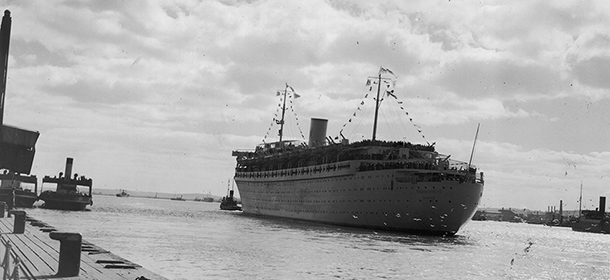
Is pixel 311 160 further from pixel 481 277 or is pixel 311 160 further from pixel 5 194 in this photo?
pixel 481 277

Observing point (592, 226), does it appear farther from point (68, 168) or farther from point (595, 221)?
point (68, 168)

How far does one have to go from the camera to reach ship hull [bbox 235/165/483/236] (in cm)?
5756

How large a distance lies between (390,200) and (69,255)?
48305 millimetres

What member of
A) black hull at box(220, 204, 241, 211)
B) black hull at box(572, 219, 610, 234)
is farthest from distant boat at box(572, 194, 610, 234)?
black hull at box(220, 204, 241, 211)

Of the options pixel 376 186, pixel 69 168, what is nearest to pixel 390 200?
pixel 376 186

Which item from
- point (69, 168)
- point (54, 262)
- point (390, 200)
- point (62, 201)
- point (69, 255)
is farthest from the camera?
point (69, 168)

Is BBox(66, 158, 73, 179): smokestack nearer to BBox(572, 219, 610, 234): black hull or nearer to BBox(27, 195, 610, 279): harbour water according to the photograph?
BBox(27, 195, 610, 279): harbour water

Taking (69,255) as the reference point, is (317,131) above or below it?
above

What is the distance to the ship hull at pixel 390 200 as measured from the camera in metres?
57.6

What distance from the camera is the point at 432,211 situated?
57812 mm

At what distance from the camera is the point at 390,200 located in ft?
198

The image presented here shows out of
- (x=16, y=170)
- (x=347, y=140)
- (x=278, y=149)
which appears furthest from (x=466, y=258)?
(x=278, y=149)

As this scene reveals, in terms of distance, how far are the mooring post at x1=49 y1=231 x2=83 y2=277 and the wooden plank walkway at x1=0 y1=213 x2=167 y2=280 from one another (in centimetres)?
18

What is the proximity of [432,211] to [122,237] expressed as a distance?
2865 cm
